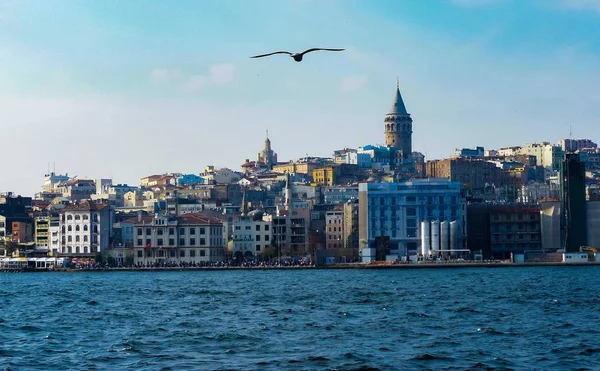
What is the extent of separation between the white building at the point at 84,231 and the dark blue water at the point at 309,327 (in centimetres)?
4400

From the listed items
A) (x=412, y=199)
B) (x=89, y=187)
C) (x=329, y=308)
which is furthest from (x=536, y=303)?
(x=89, y=187)

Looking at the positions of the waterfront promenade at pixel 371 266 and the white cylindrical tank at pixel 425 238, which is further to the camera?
the white cylindrical tank at pixel 425 238

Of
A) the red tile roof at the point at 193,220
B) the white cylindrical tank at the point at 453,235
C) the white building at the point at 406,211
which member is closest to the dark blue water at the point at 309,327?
the white cylindrical tank at the point at 453,235

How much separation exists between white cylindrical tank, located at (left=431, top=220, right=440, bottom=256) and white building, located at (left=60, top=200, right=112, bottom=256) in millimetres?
28998

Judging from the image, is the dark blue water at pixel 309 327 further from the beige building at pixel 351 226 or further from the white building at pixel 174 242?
the beige building at pixel 351 226

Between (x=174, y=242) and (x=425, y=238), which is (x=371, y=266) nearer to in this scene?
(x=425, y=238)

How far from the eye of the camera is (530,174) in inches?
7003

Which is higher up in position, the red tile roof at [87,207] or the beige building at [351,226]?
the red tile roof at [87,207]

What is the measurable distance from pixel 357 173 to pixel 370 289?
390 feet

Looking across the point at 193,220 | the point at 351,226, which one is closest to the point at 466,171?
the point at 351,226

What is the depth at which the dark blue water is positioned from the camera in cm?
3303

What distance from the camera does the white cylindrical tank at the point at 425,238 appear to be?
10550cm

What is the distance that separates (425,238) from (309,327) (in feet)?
215

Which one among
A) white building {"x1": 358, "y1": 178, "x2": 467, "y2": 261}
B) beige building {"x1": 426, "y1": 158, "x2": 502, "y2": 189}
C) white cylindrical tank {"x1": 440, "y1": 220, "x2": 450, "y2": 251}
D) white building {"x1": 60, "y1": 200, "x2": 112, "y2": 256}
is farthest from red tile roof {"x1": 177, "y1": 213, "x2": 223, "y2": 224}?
beige building {"x1": 426, "y1": 158, "x2": 502, "y2": 189}
